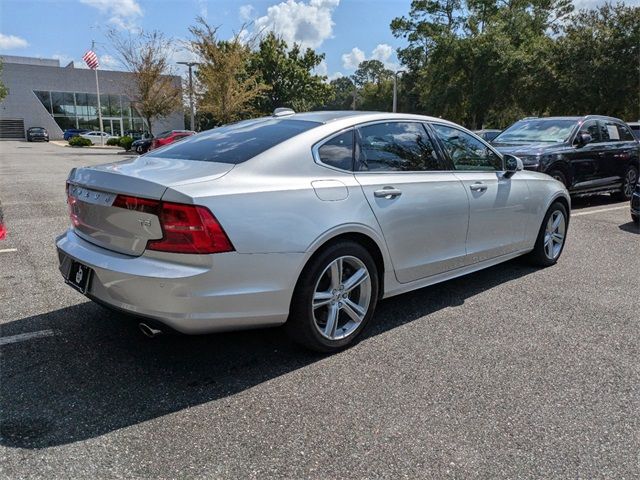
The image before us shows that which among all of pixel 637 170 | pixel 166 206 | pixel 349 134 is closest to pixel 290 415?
pixel 166 206

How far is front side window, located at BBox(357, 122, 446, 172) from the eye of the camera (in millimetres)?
3626

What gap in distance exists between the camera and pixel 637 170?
1086 centimetres

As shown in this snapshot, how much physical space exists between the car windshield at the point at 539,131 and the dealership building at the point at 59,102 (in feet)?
163

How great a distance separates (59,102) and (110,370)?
6284 centimetres

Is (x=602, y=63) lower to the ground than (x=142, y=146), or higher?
higher

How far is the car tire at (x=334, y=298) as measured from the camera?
10.1 ft

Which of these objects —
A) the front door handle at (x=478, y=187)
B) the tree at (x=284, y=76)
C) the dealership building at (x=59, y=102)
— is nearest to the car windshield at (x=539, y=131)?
the front door handle at (x=478, y=187)

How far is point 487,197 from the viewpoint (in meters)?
4.38

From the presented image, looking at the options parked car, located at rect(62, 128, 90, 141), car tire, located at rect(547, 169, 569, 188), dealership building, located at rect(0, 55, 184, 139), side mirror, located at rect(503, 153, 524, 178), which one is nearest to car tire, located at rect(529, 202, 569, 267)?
side mirror, located at rect(503, 153, 524, 178)

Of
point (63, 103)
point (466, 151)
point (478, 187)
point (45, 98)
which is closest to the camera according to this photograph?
point (478, 187)

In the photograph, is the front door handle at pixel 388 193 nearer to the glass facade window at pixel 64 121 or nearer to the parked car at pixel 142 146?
the parked car at pixel 142 146

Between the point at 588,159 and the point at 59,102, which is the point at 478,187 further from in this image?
the point at 59,102

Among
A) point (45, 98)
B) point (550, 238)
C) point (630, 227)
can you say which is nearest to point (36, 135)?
point (45, 98)

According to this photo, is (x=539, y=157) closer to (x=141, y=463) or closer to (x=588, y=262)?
(x=588, y=262)
